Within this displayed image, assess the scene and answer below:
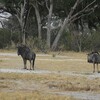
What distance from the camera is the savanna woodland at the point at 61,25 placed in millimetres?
53562

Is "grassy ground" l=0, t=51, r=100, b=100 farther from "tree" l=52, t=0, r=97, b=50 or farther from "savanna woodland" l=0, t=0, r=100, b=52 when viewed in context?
"tree" l=52, t=0, r=97, b=50

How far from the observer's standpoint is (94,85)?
59.6ft

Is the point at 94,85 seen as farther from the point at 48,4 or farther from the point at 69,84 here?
the point at 48,4

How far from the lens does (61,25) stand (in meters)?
56.8

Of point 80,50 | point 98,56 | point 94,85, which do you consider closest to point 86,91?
point 94,85

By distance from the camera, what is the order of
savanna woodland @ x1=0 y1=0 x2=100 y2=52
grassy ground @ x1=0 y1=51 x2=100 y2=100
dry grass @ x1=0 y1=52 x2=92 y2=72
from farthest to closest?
savanna woodland @ x1=0 y1=0 x2=100 y2=52 < dry grass @ x1=0 y1=52 x2=92 y2=72 < grassy ground @ x1=0 y1=51 x2=100 y2=100

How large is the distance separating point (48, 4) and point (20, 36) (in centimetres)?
508

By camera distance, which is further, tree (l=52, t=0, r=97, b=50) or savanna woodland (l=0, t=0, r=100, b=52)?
savanna woodland (l=0, t=0, r=100, b=52)

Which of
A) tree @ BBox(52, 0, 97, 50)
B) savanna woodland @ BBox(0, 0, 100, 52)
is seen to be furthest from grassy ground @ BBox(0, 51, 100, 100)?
tree @ BBox(52, 0, 97, 50)

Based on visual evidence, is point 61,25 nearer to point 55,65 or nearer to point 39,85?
point 55,65

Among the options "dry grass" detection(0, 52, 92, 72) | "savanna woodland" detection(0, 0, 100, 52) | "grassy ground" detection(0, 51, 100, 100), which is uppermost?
"savanna woodland" detection(0, 0, 100, 52)

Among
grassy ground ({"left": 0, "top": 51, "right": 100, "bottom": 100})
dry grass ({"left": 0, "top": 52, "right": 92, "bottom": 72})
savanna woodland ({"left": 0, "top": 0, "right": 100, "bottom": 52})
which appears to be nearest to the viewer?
grassy ground ({"left": 0, "top": 51, "right": 100, "bottom": 100})

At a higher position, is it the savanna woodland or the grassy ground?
the savanna woodland

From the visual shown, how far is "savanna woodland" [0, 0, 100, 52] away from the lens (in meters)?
53.6
